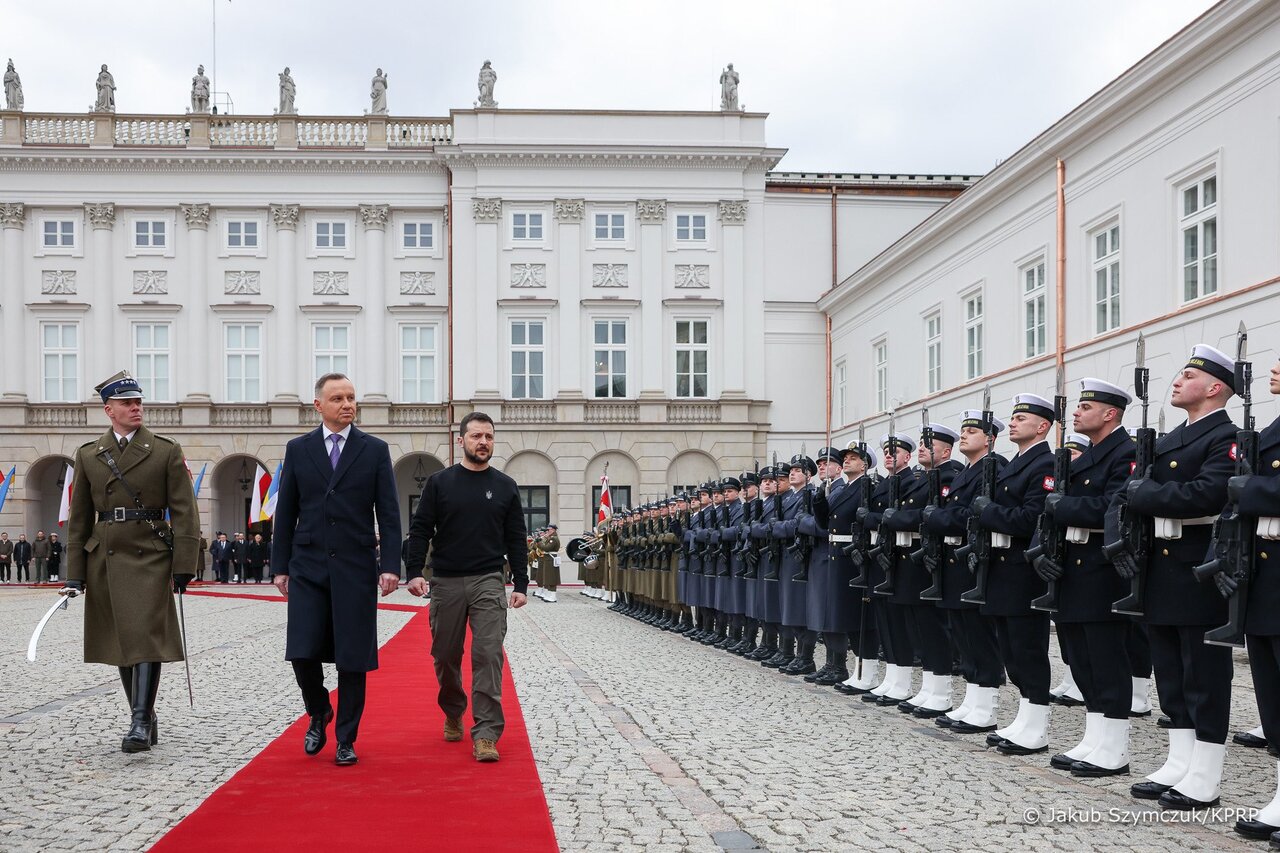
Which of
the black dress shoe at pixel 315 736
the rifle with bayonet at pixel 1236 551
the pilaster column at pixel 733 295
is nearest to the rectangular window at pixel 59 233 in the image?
the pilaster column at pixel 733 295

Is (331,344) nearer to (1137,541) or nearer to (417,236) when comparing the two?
(417,236)

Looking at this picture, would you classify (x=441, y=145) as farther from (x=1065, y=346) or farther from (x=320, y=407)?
(x=320, y=407)

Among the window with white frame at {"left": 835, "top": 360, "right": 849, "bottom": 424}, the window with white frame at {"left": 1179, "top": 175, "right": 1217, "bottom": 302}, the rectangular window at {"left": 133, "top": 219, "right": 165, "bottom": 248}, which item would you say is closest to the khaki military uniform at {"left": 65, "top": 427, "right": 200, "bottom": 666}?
the window with white frame at {"left": 1179, "top": 175, "right": 1217, "bottom": 302}

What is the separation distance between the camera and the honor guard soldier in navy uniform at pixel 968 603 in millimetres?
9523

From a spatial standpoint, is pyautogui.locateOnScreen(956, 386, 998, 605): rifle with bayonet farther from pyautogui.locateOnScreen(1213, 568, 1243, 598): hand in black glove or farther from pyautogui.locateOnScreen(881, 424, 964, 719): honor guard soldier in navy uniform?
pyautogui.locateOnScreen(1213, 568, 1243, 598): hand in black glove

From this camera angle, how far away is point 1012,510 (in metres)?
8.81

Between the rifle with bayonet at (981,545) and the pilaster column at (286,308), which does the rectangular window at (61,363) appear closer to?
the pilaster column at (286,308)

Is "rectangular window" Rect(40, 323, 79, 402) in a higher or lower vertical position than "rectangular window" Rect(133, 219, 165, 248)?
lower

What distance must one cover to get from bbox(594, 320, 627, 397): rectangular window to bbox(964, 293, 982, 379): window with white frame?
53.0 feet

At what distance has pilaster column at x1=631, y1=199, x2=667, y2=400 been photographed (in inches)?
1807

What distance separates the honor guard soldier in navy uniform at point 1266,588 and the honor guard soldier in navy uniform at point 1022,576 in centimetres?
228

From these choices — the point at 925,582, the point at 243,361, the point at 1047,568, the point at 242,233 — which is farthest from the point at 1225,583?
the point at 242,233

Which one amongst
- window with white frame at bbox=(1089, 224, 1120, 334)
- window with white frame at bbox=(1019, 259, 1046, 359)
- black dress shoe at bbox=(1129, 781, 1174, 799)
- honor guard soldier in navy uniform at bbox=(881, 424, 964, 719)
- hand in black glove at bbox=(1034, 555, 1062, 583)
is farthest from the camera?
window with white frame at bbox=(1019, 259, 1046, 359)

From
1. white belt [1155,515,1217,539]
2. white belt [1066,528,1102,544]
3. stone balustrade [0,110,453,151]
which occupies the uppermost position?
stone balustrade [0,110,453,151]
